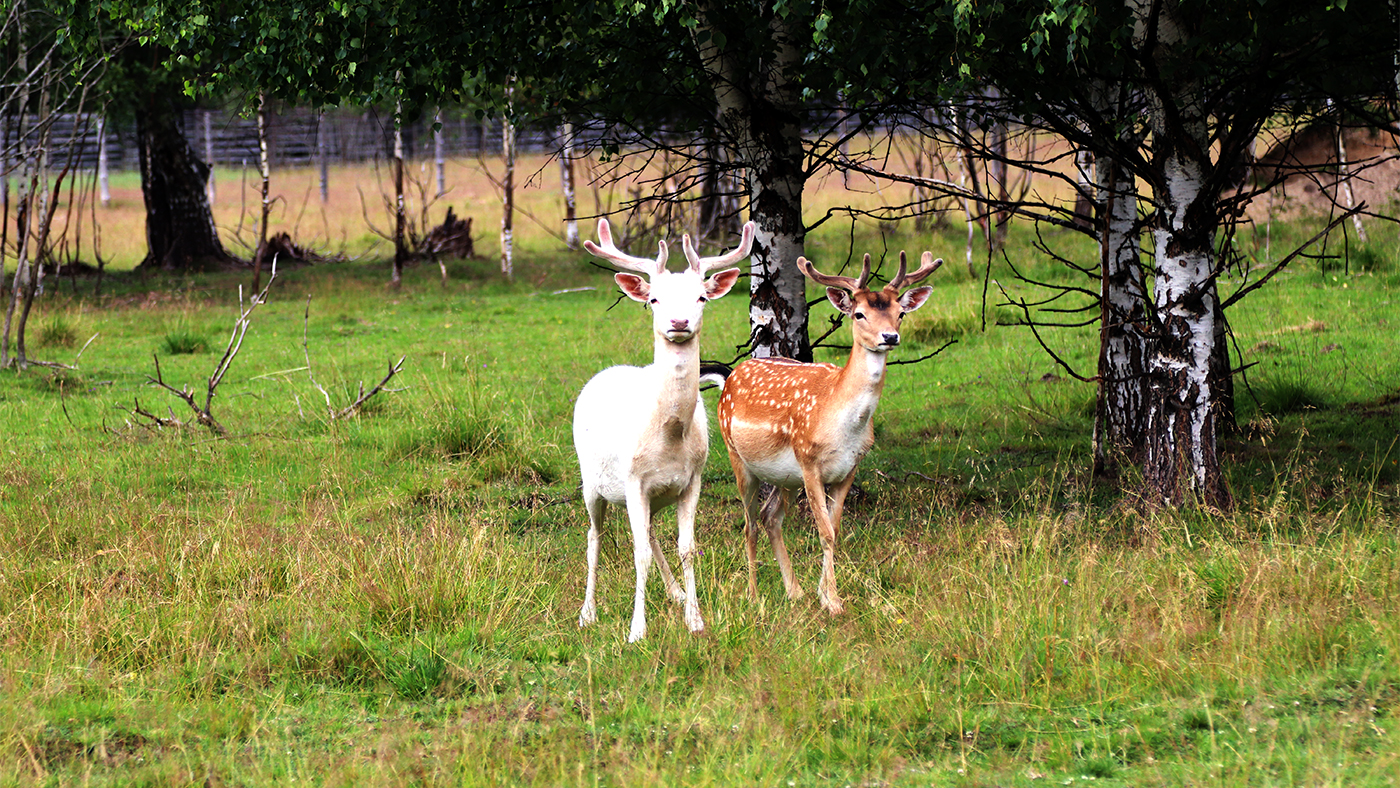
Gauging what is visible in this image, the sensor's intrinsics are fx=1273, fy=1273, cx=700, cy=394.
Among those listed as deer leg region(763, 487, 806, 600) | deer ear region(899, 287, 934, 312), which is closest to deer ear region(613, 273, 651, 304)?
deer ear region(899, 287, 934, 312)

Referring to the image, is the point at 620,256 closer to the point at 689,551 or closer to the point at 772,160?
the point at 689,551

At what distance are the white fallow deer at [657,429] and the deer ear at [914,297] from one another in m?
0.85

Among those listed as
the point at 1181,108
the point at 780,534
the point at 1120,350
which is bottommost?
the point at 780,534

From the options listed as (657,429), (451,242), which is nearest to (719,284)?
(657,429)

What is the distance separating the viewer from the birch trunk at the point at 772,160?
741cm

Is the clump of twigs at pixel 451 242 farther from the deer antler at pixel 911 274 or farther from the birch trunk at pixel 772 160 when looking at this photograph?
the deer antler at pixel 911 274

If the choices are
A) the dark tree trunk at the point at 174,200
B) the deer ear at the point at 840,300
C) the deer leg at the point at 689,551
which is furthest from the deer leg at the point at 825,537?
the dark tree trunk at the point at 174,200

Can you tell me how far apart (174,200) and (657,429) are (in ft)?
62.7

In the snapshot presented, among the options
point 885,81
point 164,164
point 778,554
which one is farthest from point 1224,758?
point 164,164

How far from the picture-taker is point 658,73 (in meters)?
7.55

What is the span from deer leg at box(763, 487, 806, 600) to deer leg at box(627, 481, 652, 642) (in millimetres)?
708

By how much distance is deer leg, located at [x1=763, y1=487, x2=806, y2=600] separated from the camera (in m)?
6.04

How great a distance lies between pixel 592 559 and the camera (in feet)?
19.7

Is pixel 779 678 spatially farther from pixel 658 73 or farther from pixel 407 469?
pixel 407 469
